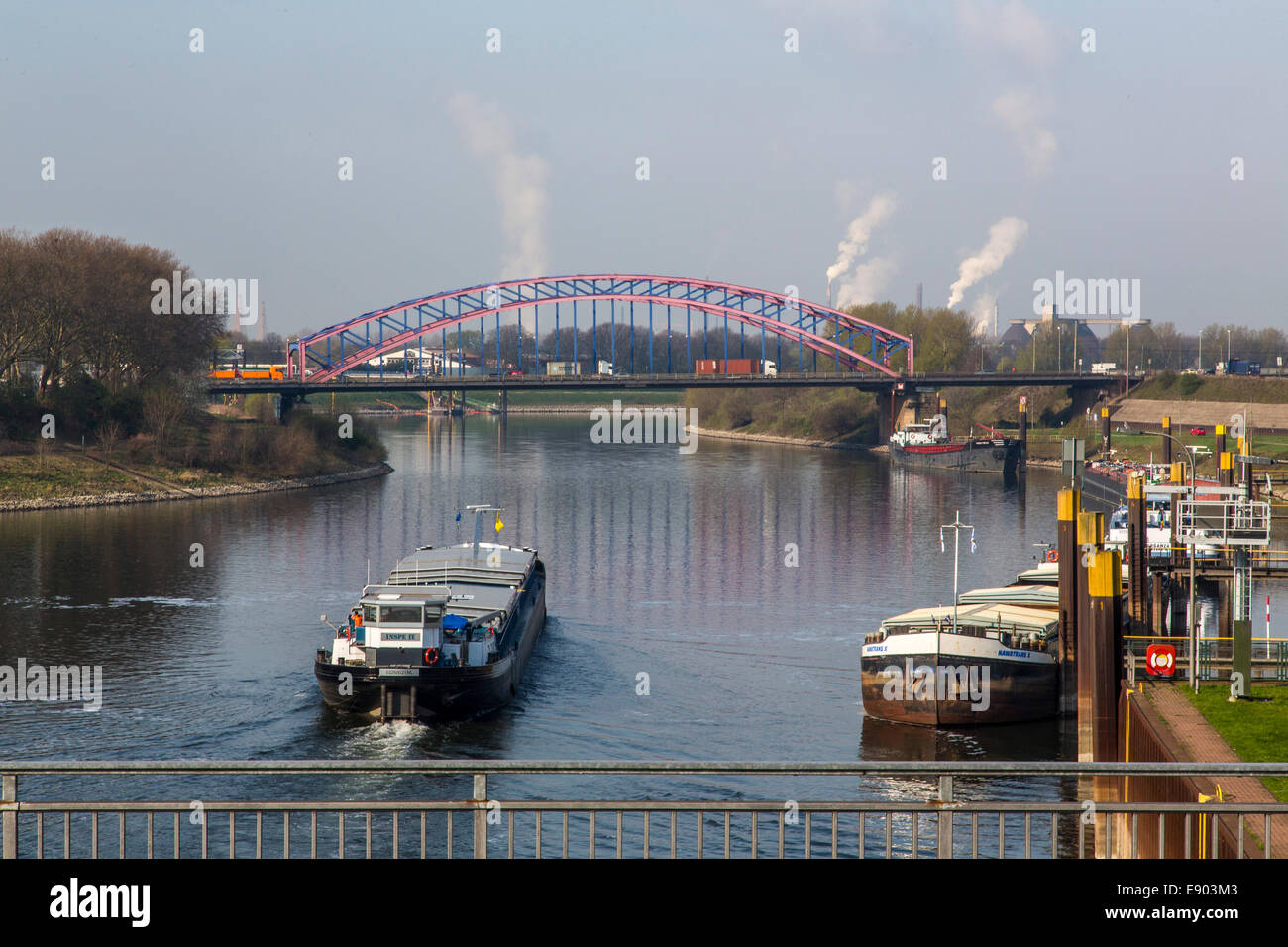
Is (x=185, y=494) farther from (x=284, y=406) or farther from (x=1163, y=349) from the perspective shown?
(x=1163, y=349)

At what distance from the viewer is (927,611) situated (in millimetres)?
33750

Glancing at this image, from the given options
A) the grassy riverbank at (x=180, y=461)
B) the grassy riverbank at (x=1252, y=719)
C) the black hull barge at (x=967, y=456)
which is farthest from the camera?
the black hull barge at (x=967, y=456)

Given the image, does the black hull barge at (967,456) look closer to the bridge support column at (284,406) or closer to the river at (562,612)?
the river at (562,612)

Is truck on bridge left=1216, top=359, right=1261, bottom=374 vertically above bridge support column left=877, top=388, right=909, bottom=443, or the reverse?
truck on bridge left=1216, top=359, right=1261, bottom=374

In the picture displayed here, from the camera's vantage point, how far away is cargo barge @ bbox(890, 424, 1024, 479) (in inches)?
4109

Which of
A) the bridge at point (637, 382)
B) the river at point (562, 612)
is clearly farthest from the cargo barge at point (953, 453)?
the river at point (562, 612)

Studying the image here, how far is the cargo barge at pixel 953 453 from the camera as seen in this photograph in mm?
104375

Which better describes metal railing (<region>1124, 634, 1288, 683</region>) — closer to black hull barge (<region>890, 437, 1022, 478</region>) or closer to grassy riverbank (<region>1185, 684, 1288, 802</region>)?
grassy riverbank (<region>1185, 684, 1288, 802</region>)

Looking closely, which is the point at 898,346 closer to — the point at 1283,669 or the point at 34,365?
the point at 34,365

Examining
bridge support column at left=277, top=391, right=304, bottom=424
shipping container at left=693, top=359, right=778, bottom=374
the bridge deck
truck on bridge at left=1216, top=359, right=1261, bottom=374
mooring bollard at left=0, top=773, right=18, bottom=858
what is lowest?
mooring bollard at left=0, top=773, right=18, bottom=858

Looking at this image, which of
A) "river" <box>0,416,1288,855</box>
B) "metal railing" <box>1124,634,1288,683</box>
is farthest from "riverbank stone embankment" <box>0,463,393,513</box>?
"metal railing" <box>1124,634,1288,683</box>

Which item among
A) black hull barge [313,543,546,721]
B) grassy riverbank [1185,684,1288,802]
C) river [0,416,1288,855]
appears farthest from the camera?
black hull barge [313,543,546,721]
